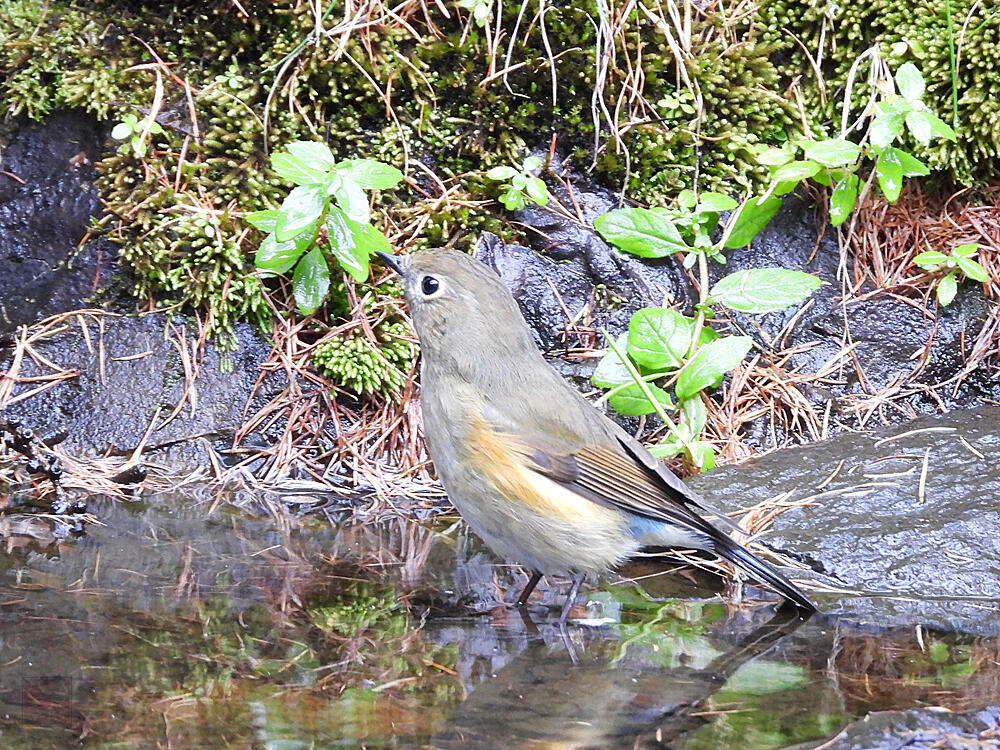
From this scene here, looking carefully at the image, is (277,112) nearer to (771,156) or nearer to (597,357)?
(597,357)

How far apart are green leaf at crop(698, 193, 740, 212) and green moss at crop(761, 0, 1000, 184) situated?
3.81ft

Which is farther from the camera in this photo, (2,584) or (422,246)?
(422,246)

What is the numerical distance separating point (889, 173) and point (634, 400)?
1.96 metres

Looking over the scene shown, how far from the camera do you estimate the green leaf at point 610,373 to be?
5539mm

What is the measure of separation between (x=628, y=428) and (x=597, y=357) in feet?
1.48

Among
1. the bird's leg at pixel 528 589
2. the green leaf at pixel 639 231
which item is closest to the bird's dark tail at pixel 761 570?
the bird's leg at pixel 528 589

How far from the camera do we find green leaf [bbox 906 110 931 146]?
5.49m

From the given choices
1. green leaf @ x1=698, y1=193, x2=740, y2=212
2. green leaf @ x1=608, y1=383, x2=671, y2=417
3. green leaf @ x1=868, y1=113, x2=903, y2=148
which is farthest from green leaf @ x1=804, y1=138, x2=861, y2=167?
green leaf @ x1=608, y1=383, x2=671, y2=417

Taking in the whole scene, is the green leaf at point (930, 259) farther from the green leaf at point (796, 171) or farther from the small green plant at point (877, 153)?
the green leaf at point (796, 171)

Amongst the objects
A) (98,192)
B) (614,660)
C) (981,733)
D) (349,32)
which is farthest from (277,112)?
(981,733)

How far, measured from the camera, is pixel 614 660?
374 cm

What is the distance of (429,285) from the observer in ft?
16.1

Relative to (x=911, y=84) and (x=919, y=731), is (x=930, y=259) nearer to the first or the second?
(x=911, y=84)

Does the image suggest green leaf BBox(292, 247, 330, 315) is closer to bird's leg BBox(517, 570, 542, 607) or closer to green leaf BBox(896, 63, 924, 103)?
bird's leg BBox(517, 570, 542, 607)
